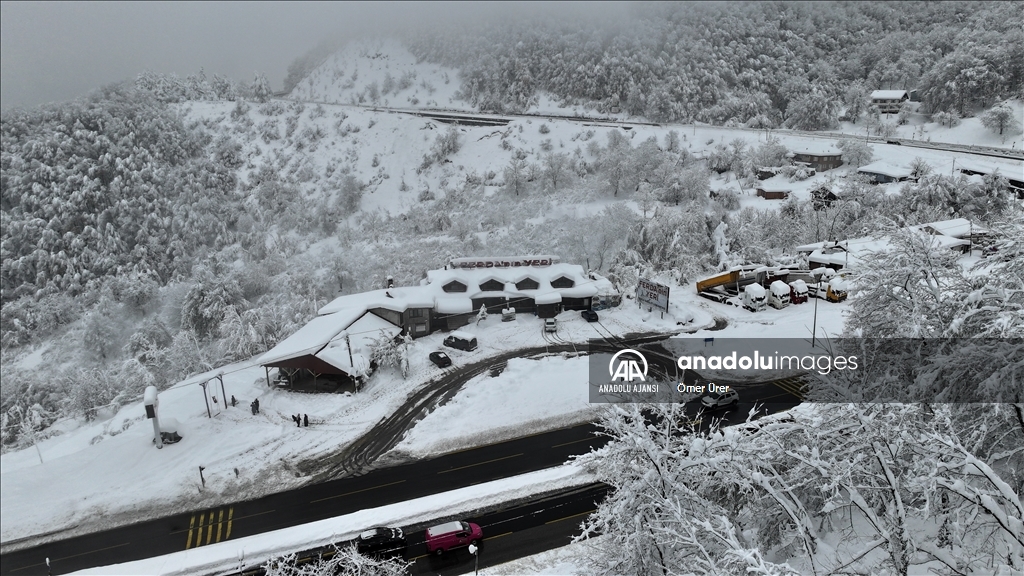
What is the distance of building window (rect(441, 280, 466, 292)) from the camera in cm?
4522

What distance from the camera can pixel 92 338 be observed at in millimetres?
57094

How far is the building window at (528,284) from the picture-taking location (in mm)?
45812

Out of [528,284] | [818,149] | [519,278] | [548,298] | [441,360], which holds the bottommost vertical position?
[441,360]

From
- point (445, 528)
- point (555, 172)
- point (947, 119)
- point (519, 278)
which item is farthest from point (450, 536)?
point (947, 119)

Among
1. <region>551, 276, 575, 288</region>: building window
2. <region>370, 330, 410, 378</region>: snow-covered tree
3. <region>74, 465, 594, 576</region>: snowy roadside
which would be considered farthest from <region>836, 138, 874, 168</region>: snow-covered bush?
<region>74, 465, 594, 576</region>: snowy roadside

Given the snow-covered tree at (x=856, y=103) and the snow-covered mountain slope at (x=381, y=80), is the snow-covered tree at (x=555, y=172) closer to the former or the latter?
the snow-covered mountain slope at (x=381, y=80)

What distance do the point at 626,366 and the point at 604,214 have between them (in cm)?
3282

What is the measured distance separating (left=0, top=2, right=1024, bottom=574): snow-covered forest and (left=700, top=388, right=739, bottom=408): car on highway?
888 cm

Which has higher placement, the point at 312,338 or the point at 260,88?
the point at 260,88

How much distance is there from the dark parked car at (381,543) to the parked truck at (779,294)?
111ft

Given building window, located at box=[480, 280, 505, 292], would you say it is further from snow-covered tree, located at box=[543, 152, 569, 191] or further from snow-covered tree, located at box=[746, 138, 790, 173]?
snow-covered tree, located at box=[746, 138, 790, 173]

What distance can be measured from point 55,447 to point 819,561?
4182cm

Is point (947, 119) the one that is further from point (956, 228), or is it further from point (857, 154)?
point (956, 228)

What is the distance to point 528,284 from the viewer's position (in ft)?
151
